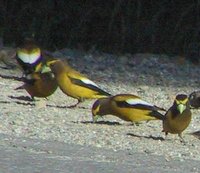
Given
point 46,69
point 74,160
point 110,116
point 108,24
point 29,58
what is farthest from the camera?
point 108,24

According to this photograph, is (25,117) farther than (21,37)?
No

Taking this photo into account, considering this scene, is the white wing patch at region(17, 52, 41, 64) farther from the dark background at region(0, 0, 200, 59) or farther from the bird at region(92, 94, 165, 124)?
the bird at region(92, 94, 165, 124)

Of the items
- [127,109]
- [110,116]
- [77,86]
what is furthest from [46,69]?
[127,109]

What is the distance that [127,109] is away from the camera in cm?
1135

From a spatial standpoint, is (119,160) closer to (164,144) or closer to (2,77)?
(164,144)

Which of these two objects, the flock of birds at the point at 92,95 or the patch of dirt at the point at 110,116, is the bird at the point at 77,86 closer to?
the flock of birds at the point at 92,95

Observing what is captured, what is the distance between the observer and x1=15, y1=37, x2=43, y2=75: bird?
14742mm

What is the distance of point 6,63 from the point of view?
15.8 metres

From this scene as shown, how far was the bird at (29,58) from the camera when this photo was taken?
14742 mm

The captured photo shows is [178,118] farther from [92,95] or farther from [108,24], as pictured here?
[108,24]

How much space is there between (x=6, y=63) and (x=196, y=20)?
3.17m

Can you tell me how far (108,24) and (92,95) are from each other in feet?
16.7

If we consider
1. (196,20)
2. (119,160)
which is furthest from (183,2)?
(119,160)

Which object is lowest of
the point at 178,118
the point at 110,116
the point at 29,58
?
the point at 110,116
